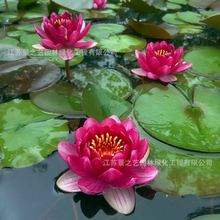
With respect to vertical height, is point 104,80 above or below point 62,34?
below

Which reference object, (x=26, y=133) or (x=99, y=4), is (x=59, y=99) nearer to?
(x=26, y=133)

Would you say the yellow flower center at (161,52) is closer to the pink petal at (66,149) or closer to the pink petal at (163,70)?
the pink petal at (163,70)

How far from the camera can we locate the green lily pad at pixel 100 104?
1.13 m

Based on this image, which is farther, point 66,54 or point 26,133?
point 66,54

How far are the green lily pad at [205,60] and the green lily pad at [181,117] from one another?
0.23m

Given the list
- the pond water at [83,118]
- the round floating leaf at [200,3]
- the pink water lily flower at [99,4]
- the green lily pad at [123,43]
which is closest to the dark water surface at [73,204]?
the pond water at [83,118]

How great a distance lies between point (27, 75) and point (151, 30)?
2.67 ft

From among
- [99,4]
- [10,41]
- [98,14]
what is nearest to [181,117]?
[10,41]

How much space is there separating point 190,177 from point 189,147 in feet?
0.39

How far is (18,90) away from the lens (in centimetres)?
138

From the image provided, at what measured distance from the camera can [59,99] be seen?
51.6 inches

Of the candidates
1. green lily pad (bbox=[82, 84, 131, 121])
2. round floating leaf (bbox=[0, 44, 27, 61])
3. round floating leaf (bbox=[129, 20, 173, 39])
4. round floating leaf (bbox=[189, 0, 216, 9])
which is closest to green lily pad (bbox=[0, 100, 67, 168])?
green lily pad (bbox=[82, 84, 131, 121])

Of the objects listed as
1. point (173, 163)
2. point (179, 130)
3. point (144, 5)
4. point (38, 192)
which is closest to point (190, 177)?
point (173, 163)

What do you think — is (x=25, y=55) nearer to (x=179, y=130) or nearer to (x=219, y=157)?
(x=179, y=130)
